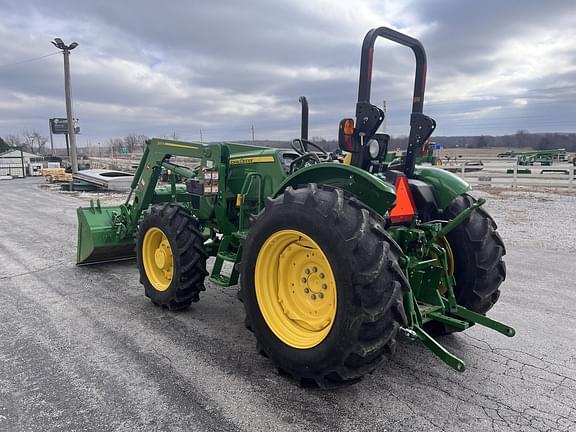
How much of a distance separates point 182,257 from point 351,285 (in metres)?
2.25

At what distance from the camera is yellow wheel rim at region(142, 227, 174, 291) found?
4879 mm

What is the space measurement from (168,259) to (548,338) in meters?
3.77

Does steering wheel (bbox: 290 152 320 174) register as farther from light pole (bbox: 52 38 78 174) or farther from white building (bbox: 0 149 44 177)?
white building (bbox: 0 149 44 177)

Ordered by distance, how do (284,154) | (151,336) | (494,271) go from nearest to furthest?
(494,271) < (151,336) < (284,154)

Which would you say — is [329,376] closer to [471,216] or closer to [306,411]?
[306,411]

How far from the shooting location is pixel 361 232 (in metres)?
2.83

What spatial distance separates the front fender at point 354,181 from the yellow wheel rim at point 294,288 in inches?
21.0

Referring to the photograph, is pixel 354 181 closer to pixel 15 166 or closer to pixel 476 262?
pixel 476 262

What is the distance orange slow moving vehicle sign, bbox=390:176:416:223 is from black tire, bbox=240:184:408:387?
692mm

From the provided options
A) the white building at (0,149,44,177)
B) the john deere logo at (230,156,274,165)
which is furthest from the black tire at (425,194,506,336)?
the white building at (0,149,44,177)

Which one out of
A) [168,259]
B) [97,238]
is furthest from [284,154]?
[97,238]

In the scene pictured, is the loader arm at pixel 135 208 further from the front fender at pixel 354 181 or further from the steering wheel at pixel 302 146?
the front fender at pixel 354 181

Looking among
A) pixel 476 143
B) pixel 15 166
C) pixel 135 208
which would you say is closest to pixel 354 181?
pixel 135 208

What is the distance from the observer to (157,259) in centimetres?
495
